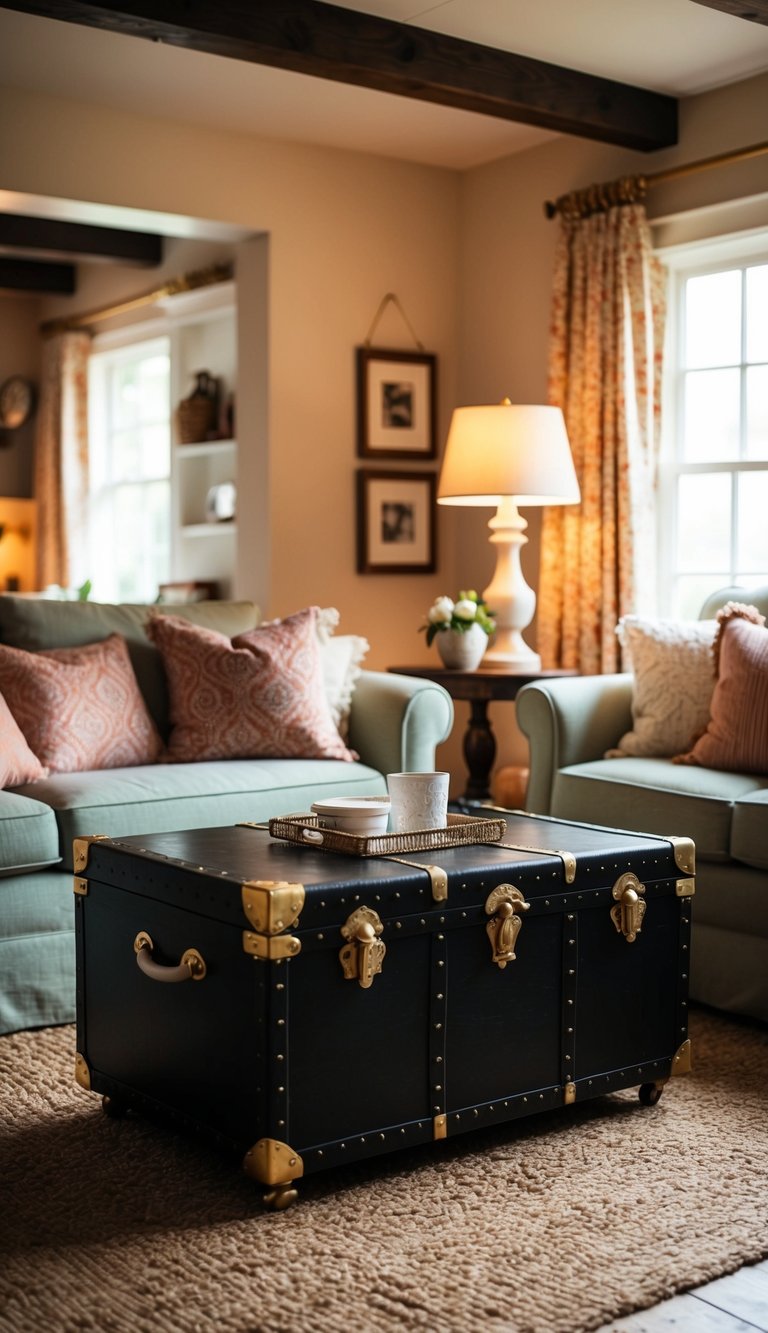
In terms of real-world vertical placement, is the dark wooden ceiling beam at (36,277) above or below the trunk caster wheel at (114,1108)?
above

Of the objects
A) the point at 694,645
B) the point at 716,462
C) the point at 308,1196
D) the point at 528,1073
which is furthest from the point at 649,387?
the point at 308,1196

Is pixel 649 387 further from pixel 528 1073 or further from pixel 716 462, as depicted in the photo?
pixel 528 1073

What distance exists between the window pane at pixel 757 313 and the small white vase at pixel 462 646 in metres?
1.25

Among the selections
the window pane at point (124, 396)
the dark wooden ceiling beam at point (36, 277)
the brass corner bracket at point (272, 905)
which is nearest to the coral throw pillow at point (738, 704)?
the brass corner bracket at point (272, 905)

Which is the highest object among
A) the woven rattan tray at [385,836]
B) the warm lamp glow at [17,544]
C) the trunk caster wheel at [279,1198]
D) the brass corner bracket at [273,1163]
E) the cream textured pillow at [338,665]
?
the warm lamp glow at [17,544]

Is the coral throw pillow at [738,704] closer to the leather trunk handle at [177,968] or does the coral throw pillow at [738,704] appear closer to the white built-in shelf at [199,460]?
the leather trunk handle at [177,968]

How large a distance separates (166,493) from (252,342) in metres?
1.93

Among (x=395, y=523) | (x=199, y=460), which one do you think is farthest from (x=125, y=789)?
(x=199, y=460)

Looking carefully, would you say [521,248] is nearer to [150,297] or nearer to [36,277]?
[150,297]

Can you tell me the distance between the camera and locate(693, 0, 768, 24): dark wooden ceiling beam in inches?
138

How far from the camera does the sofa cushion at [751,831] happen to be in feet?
10.3

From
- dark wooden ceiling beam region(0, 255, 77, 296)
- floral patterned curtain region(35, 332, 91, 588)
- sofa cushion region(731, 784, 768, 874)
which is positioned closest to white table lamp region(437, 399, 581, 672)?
sofa cushion region(731, 784, 768, 874)

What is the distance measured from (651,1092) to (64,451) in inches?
224

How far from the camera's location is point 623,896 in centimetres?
259
